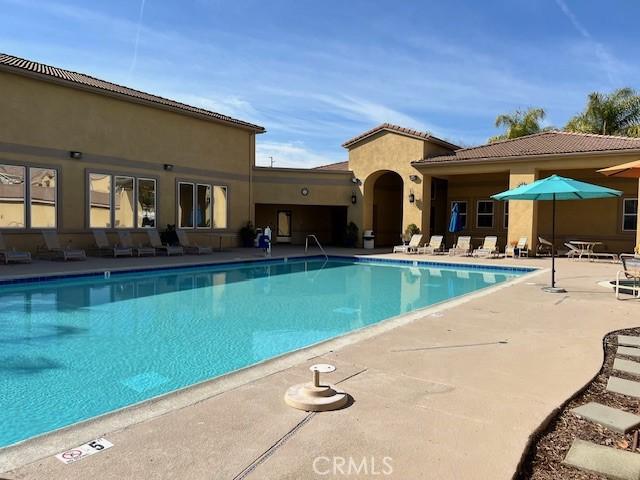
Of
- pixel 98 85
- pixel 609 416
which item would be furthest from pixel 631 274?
pixel 98 85

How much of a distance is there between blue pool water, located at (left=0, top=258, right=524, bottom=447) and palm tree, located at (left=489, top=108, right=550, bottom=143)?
1941 cm

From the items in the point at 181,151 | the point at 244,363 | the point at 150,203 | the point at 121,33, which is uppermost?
the point at 121,33

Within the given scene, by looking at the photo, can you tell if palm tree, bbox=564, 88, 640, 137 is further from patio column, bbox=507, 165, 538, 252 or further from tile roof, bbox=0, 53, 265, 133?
tile roof, bbox=0, 53, 265, 133

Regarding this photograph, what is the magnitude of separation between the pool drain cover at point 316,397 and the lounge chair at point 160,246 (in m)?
14.6

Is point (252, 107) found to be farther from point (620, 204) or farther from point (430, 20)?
point (620, 204)

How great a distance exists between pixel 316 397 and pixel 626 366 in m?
3.37

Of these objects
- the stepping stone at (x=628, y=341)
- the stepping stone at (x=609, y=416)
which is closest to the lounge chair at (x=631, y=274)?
the stepping stone at (x=628, y=341)

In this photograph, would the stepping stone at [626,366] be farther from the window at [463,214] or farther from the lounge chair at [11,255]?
the window at [463,214]

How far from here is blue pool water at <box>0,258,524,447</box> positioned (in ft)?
16.7

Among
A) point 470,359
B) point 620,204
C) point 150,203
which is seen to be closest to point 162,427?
point 470,359

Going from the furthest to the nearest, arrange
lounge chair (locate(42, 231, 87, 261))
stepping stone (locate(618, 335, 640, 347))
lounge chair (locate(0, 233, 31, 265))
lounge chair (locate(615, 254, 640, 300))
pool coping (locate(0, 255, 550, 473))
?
lounge chair (locate(42, 231, 87, 261)) < lounge chair (locate(0, 233, 31, 265)) < lounge chair (locate(615, 254, 640, 300)) < stepping stone (locate(618, 335, 640, 347)) < pool coping (locate(0, 255, 550, 473))

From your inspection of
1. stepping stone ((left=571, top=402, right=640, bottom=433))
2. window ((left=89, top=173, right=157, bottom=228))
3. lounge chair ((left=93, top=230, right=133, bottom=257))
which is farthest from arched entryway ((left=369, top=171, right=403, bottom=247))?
stepping stone ((left=571, top=402, right=640, bottom=433))

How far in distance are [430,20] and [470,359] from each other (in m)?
12.4

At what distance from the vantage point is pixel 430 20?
47.5ft
